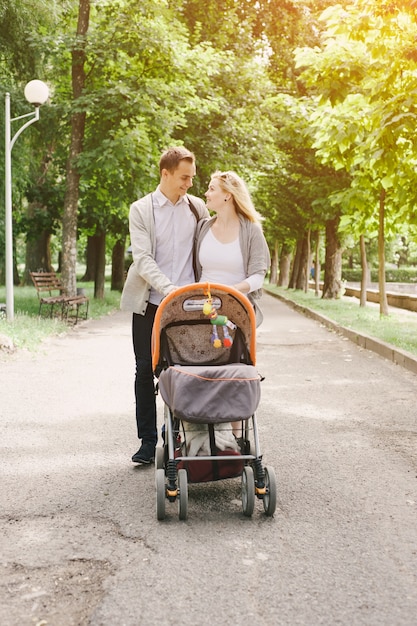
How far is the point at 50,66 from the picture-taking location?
65.3 feet

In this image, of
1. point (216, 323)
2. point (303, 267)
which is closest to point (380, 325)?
point (216, 323)

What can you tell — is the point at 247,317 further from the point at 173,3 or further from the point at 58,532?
the point at 173,3

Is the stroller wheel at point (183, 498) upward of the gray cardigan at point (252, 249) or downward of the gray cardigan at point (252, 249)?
downward

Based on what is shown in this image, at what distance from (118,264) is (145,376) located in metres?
26.4

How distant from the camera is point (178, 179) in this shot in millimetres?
4758

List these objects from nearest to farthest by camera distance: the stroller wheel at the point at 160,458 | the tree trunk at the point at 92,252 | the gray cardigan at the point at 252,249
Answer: the stroller wheel at the point at 160,458
the gray cardigan at the point at 252,249
the tree trunk at the point at 92,252

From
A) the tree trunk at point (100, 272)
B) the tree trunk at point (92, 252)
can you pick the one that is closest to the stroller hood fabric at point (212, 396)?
the tree trunk at point (100, 272)

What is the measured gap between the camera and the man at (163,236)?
4754mm

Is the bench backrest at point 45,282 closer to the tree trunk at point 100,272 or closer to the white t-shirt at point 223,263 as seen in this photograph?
the tree trunk at point 100,272

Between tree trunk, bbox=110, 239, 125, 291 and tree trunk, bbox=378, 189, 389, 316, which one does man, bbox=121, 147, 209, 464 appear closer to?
tree trunk, bbox=378, 189, 389, 316

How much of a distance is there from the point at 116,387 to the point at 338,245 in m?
19.7

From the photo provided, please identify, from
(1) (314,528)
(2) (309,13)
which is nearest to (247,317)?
(1) (314,528)

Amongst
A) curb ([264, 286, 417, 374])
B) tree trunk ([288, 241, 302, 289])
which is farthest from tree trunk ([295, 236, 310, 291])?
curb ([264, 286, 417, 374])

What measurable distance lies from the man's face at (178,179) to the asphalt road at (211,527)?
1.86 metres
